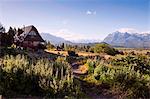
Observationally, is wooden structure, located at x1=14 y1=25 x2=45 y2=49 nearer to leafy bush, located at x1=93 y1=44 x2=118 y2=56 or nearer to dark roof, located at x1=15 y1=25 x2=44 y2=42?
dark roof, located at x1=15 y1=25 x2=44 y2=42

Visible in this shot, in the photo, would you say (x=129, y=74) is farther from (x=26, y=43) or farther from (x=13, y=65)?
(x=26, y=43)

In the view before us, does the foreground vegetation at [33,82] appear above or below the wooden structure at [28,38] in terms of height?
below

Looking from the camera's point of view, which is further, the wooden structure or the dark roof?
the dark roof

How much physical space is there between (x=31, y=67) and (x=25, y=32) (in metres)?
29.3

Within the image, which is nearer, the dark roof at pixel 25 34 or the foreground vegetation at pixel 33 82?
the foreground vegetation at pixel 33 82

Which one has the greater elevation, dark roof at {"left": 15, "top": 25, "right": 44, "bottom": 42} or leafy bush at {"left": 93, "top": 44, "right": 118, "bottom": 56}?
dark roof at {"left": 15, "top": 25, "right": 44, "bottom": 42}

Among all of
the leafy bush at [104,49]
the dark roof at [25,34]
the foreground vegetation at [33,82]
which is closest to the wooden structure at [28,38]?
the dark roof at [25,34]

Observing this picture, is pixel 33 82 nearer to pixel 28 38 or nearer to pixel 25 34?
pixel 28 38

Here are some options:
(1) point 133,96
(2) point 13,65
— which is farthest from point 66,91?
(1) point 133,96

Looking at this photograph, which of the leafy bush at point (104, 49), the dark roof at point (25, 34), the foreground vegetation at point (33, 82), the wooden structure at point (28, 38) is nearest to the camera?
the foreground vegetation at point (33, 82)

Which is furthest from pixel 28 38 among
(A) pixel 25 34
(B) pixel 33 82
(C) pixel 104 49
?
(B) pixel 33 82

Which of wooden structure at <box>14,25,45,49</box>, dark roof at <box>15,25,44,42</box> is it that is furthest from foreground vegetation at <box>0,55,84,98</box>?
dark roof at <box>15,25,44,42</box>

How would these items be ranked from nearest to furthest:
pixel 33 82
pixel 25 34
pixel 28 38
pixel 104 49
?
pixel 33 82 < pixel 28 38 < pixel 25 34 < pixel 104 49

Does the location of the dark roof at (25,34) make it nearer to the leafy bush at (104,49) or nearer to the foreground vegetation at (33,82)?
the leafy bush at (104,49)
